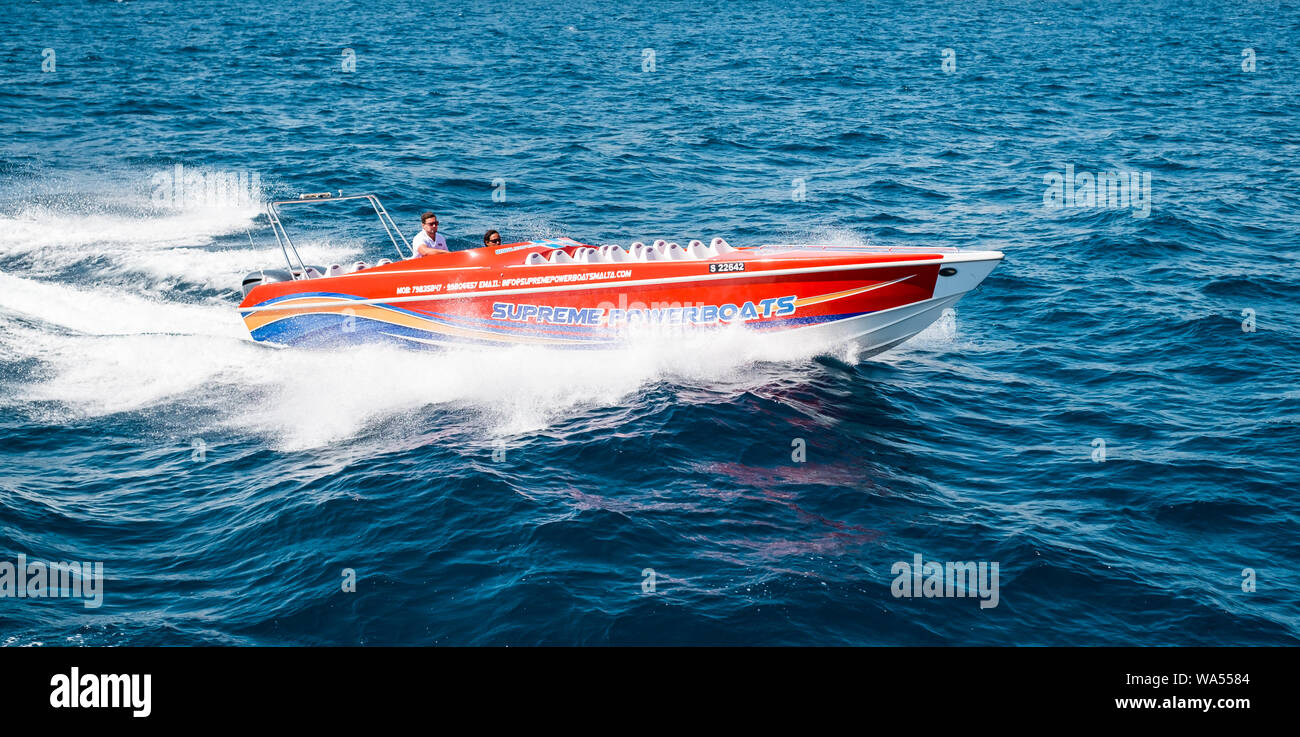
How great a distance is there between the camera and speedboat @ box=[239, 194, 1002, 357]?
583 inches

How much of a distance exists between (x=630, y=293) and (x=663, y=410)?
202 centimetres

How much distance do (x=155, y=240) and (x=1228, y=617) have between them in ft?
65.7

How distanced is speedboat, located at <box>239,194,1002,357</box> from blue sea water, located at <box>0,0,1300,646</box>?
1.58ft

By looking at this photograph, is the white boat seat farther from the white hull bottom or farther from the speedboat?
the white hull bottom

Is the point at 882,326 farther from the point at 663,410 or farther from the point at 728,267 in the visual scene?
the point at 663,410

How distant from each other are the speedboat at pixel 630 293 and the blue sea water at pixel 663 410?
0.48 m

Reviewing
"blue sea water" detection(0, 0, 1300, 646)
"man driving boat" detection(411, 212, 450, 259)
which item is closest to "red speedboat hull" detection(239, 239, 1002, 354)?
"man driving boat" detection(411, 212, 450, 259)

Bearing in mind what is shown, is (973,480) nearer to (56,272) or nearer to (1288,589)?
(1288,589)

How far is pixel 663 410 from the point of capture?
14.2 meters

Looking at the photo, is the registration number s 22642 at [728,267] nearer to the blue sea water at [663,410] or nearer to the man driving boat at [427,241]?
the blue sea water at [663,410]

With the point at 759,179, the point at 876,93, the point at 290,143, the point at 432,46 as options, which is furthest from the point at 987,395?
the point at 432,46

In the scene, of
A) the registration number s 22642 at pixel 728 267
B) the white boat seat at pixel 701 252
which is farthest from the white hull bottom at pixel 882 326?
the white boat seat at pixel 701 252

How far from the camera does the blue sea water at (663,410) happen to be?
33.5 feet

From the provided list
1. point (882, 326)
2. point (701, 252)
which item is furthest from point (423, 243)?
point (882, 326)
